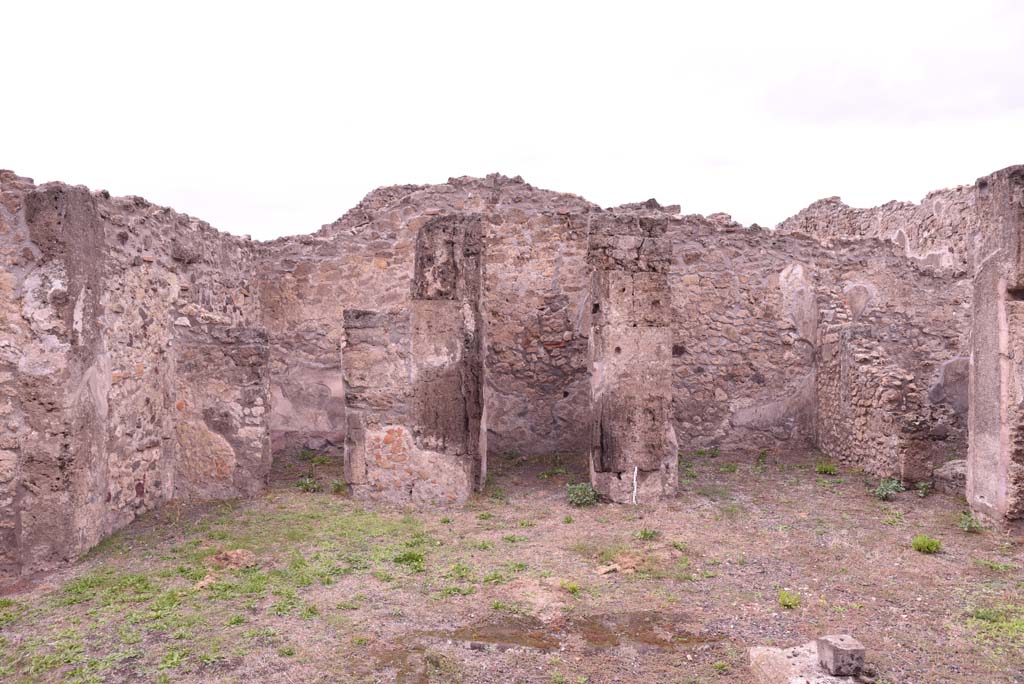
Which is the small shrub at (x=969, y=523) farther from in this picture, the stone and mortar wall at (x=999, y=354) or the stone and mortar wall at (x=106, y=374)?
the stone and mortar wall at (x=106, y=374)

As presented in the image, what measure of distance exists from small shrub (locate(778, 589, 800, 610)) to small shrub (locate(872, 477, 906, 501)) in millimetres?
3374

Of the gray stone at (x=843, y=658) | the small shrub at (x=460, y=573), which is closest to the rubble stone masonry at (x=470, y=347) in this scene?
the small shrub at (x=460, y=573)

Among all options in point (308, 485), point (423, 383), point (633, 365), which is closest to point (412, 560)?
point (423, 383)

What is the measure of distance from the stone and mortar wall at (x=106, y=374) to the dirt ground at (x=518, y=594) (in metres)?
0.46

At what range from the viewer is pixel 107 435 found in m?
6.40

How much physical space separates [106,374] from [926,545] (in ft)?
24.6

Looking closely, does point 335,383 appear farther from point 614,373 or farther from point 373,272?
point 614,373

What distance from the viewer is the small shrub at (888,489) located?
775 centimetres

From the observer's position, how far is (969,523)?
21.9 ft

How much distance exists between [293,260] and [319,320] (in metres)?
1.04

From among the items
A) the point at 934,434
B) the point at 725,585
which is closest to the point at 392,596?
the point at 725,585

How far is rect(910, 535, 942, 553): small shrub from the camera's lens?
6.05 metres

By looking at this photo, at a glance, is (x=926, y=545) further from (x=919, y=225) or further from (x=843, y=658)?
(x=919, y=225)

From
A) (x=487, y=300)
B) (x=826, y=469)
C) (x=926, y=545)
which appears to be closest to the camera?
(x=926, y=545)
